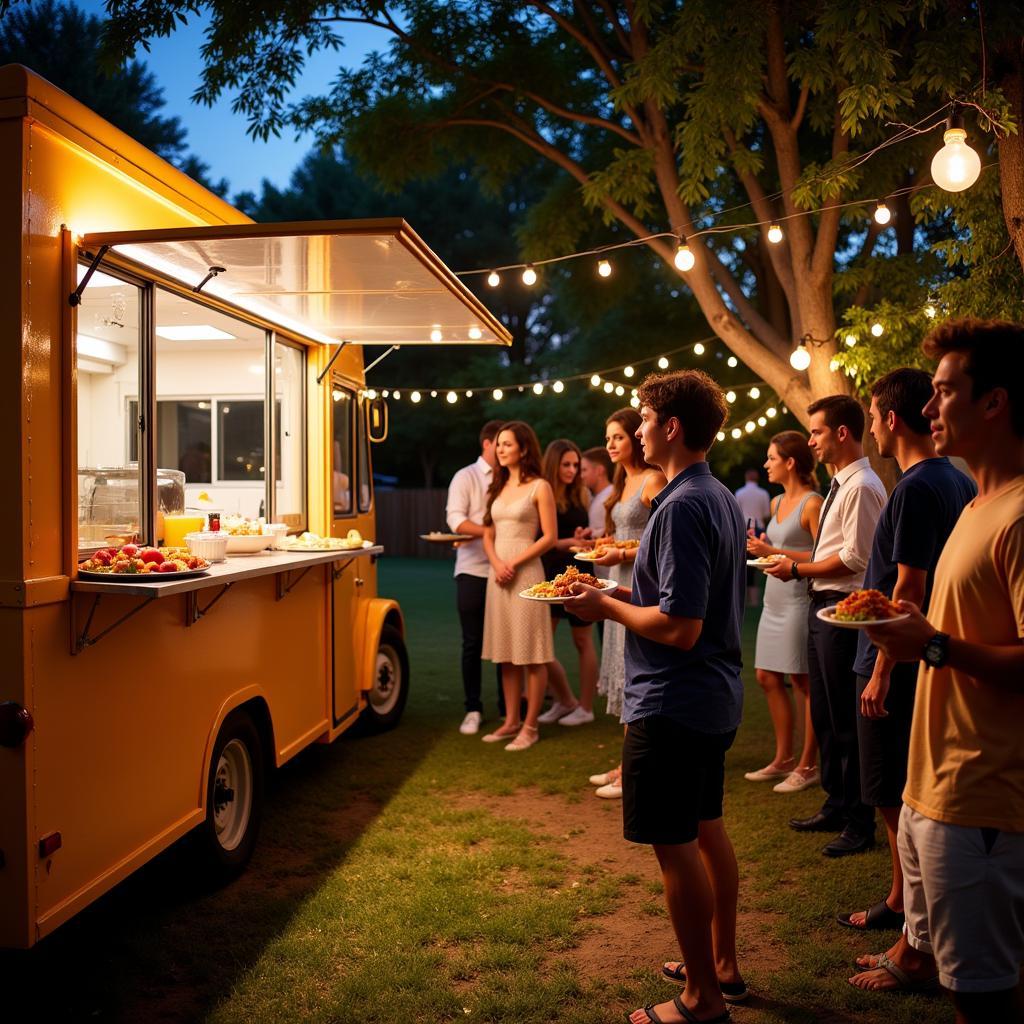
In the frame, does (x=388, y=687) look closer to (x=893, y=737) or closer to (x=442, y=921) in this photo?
(x=442, y=921)

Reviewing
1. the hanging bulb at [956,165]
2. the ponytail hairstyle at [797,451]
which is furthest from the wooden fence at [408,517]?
the hanging bulb at [956,165]

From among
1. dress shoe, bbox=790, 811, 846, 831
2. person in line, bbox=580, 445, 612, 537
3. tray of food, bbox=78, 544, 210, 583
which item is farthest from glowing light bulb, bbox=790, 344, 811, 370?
tray of food, bbox=78, 544, 210, 583

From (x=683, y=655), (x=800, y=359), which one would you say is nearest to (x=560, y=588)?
(x=683, y=655)

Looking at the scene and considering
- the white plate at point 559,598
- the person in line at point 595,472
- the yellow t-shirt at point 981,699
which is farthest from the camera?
the person in line at point 595,472

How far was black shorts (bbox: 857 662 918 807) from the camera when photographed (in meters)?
3.47

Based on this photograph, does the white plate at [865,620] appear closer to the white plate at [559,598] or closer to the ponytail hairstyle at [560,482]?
the white plate at [559,598]

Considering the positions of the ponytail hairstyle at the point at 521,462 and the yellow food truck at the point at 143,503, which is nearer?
the yellow food truck at the point at 143,503

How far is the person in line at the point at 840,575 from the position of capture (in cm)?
429

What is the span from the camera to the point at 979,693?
209 cm

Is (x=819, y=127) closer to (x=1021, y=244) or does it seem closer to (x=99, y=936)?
(x=1021, y=244)

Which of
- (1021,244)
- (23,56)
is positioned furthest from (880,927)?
(23,56)

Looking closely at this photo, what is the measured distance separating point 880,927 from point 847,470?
190 cm

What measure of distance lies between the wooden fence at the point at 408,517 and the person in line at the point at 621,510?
2340cm

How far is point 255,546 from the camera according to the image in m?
4.87
